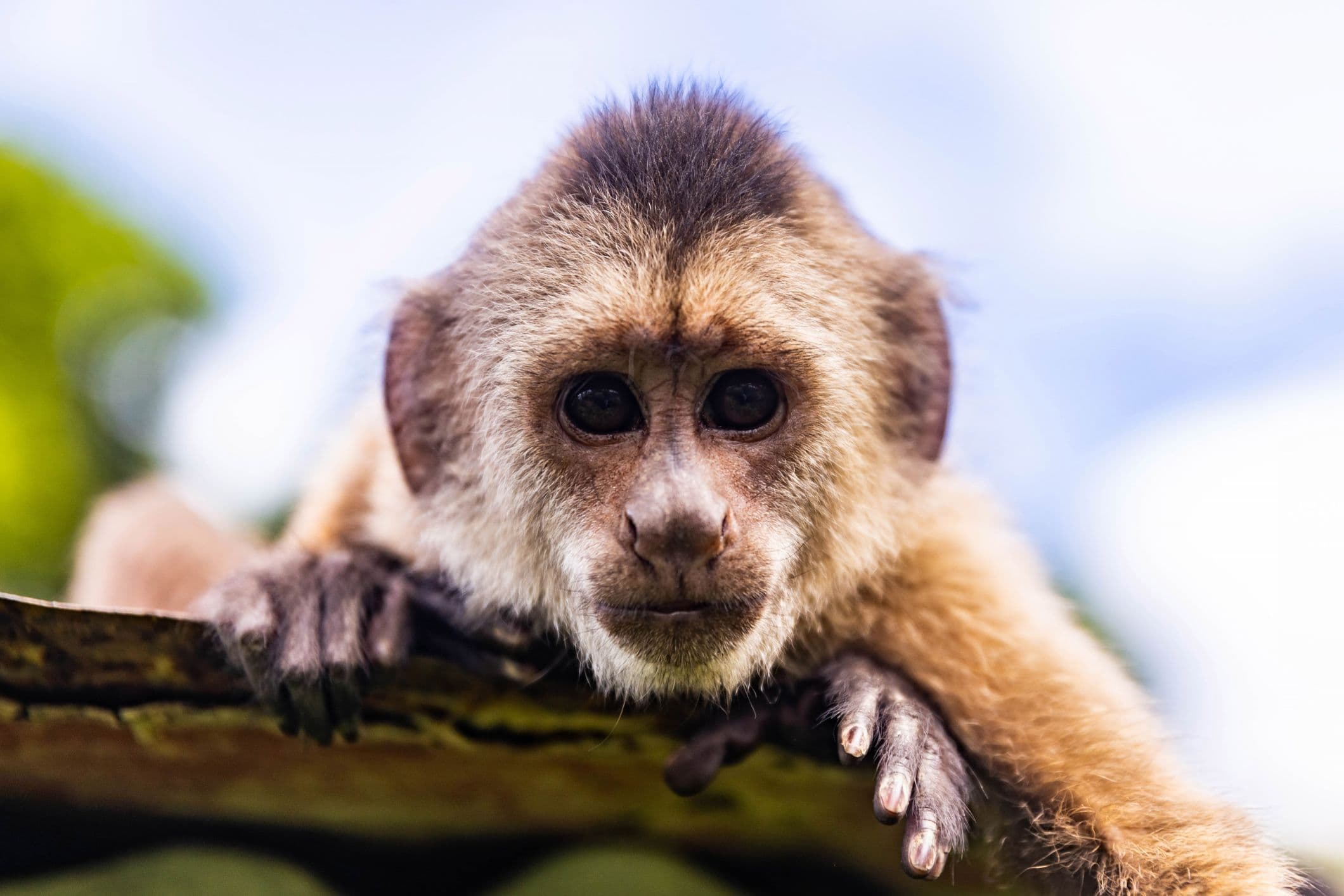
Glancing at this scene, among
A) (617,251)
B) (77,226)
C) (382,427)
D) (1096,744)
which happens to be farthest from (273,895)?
(77,226)

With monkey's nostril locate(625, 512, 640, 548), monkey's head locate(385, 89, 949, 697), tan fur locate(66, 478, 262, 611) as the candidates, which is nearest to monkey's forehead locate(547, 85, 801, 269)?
monkey's head locate(385, 89, 949, 697)

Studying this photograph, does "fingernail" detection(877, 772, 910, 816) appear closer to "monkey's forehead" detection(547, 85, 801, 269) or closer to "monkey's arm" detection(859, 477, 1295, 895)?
"monkey's arm" detection(859, 477, 1295, 895)

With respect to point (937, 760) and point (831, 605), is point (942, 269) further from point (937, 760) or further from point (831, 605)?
point (937, 760)

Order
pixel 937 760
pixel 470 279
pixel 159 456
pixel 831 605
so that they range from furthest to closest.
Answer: pixel 159 456, pixel 470 279, pixel 831 605, pixel 937 760

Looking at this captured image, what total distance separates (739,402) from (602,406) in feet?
1.13

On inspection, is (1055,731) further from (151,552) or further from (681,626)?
(151,552)

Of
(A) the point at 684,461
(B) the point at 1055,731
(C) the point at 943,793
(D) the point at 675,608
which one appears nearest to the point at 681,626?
(D) the point at 675,608

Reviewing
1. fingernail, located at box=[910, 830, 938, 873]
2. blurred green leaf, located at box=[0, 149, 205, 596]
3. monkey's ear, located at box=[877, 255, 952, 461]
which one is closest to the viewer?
fingernail, located at box=[910, 830, 938, 873]

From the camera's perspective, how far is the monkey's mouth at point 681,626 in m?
2.62

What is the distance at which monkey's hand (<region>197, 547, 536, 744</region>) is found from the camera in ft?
8.36

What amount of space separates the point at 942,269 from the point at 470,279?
1481 mm

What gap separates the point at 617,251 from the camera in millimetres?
2912

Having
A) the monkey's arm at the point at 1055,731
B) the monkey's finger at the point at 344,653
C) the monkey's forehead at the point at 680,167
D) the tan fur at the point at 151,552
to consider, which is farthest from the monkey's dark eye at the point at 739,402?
the tan fur at the point at 151,552

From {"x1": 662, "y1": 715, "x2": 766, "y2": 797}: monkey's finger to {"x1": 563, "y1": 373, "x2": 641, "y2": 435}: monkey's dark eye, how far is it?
0.76 metres
